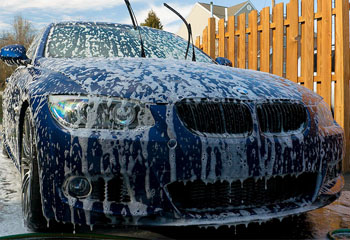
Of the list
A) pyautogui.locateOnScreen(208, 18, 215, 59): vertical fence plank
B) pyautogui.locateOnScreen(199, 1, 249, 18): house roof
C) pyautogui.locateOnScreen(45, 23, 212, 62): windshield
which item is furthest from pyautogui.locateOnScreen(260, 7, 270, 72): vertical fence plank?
pyautogui.locateOnScreen(199, 1, 249, 18): house roof

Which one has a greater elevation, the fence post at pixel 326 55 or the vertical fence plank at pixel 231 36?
the vertical fence plank at pixel 231 36

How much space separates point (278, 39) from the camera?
19.4 ft

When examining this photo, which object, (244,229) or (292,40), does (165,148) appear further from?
(292,40)

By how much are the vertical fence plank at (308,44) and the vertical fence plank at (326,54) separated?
142 millimetres

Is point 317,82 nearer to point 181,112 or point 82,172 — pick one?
point 181,112

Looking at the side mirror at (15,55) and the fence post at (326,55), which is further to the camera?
the fence post at (326,55)

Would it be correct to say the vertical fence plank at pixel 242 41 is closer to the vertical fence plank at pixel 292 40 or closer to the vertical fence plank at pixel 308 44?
the vertical fence plank at pixel 292 40

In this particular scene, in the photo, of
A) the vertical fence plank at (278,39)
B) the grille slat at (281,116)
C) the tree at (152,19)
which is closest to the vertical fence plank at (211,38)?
the vertical fence plank at (278,39)

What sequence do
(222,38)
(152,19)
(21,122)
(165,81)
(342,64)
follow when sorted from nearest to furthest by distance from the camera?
(165,81)
(21,122)
(342,64)
(222,38)
(152,19)

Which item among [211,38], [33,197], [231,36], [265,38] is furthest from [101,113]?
[211,38]

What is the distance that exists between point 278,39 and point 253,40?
18.4 inches

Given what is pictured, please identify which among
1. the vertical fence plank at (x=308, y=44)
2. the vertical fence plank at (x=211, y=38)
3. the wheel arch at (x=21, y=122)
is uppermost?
the vertical fence plank at (x=211, y=38)

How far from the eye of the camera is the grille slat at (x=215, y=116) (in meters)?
2.26

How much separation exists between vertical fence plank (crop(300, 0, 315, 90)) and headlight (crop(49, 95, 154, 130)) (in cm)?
379
